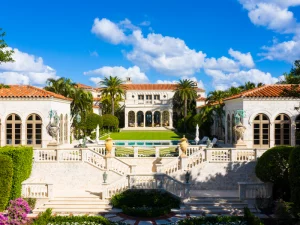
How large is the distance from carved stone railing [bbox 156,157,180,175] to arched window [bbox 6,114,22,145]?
1291 cm

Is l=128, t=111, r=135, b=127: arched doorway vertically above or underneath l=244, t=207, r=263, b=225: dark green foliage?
above

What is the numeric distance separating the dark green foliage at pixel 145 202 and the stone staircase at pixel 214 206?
574 mm

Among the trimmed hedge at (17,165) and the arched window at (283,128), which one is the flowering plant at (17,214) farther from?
the arched window at (283,128)

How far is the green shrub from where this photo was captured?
1348cm

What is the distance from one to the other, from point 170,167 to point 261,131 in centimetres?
953

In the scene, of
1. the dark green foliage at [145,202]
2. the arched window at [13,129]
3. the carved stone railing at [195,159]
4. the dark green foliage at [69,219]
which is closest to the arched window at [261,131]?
the carved stone railing at [195,159]

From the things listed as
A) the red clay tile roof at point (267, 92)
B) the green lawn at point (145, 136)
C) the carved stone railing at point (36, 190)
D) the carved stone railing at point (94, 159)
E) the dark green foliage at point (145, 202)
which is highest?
the red clay tile roof at point (267, 92)

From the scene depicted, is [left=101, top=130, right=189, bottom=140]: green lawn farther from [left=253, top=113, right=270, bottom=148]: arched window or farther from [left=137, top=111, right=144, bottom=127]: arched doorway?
[left=137, top=111, right=144, bottom=127]: arched doorway

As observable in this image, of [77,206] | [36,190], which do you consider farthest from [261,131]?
[36,190]

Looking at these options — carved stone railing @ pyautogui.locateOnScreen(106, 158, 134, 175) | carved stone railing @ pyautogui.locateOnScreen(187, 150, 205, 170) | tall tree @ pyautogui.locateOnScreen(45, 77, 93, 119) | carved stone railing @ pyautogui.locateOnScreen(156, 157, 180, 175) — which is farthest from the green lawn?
carved stone railing @ pyautogui.locateOnScreen(156, 157, 180, 175)

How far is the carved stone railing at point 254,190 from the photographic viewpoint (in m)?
14.5

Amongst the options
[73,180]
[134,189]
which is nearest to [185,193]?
[134,189]

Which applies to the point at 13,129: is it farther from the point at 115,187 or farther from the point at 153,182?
the point at 153,182

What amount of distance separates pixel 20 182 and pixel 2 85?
6.35m
